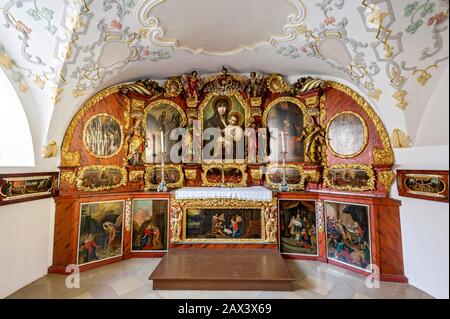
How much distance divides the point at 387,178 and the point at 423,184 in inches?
21.6

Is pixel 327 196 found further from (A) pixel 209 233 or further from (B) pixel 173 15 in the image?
(B) pixel 173 15

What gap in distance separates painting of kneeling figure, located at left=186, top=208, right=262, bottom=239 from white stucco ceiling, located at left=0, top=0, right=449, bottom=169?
2959 mm

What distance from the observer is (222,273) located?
3125 millimetres

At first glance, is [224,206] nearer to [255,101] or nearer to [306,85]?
[255,101]

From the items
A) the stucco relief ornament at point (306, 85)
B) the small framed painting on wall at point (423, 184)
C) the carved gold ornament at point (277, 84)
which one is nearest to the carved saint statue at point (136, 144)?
the carved gold ornament at point (277, 84)

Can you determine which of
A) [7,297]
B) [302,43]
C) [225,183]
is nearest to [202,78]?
[302,43]

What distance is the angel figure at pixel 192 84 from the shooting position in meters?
4.57

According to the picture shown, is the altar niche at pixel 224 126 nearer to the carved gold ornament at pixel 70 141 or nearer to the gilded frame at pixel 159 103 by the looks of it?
the gilded frame at pixel 159 103

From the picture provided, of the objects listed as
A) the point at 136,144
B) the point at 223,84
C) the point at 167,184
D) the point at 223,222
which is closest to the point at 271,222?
the point at 223,222

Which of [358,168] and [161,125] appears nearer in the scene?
[358,168]

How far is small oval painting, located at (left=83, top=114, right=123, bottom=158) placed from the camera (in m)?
4.09

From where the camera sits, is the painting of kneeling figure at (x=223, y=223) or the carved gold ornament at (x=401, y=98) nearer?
the carved gold ornament at (x=401, y=98)

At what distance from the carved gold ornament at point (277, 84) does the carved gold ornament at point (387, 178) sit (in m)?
2.53

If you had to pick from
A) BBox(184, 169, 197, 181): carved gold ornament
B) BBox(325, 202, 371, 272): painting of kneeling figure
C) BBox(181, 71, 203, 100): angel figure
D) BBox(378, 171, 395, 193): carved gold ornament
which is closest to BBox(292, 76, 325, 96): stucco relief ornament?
BBox(378, 171, 395, 193): carved gold ornament
